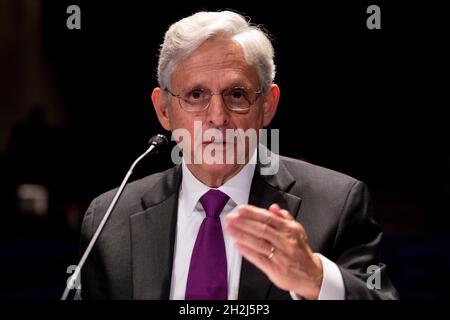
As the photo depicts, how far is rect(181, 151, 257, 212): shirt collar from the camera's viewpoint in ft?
6.82

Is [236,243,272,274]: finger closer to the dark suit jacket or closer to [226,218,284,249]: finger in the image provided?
[226,218,284,249]: finger

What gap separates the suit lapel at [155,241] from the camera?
196 centimetres

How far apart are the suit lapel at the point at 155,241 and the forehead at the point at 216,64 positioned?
0.35 m

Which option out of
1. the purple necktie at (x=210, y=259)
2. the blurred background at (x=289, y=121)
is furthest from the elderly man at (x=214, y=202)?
the blurred background at (x=289, y=121)

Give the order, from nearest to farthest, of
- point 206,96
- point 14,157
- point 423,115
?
point 206,96
point 423,115
point 14,157

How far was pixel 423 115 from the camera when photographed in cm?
323

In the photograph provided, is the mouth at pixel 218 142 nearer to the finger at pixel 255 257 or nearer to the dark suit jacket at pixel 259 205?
the dark suit jacket at pixel 259 205

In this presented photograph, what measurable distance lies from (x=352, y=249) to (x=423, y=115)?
4.83 feet

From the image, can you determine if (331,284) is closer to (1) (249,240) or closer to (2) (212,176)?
(1) (249,240)

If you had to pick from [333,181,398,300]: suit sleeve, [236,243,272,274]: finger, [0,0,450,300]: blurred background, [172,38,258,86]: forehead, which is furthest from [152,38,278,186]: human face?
[0,0,450,300]: blurred background

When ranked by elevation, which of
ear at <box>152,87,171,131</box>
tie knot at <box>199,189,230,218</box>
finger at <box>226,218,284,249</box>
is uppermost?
ear at <box>152,87,171,131</box>

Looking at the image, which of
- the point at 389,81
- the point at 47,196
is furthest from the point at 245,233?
the point at 47,196

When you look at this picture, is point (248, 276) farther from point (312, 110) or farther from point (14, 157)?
point (14, 157)
